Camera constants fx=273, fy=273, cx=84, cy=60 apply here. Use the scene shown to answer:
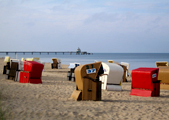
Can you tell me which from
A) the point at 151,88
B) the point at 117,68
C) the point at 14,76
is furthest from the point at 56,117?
the point at 14,76

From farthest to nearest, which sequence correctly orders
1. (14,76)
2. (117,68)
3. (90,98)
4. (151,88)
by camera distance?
(14,76) → (117,68) → (151,88) → (90,98)

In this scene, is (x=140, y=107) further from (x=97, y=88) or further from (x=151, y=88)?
(x=151, y=88)

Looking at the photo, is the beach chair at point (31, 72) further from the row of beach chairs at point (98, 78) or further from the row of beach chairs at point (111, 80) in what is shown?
the row of beach chairs at point (111, 80)

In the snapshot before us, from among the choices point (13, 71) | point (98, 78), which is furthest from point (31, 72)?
point (98, 78)

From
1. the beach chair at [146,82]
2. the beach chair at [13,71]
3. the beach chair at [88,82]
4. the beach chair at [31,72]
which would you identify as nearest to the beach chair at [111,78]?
the beach chair at [146,82]

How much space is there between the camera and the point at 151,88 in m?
10.1

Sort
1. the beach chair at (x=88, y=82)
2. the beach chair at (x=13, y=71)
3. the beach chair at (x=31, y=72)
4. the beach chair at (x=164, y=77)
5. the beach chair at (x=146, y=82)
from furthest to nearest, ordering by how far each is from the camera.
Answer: the beach chair at (x=13, y=71) < the beach chair at (x=31, y=72) < the beach chair at (x=164, y=77) < the beach chair at (x=146, y=82) < the beach chair at (x=88, y=82)

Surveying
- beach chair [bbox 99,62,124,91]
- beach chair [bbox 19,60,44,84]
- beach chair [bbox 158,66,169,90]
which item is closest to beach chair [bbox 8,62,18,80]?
beach chair [bbox 19,60,44,84]

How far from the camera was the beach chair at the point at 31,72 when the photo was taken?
41.7ft

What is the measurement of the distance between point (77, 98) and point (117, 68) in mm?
4117

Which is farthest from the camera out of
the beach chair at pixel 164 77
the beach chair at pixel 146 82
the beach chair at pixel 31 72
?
the beach chair at pixel 31 72

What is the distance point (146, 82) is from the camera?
10094 mm

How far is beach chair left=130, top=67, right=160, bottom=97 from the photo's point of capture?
32.9 ft

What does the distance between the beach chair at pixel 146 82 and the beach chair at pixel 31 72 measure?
479 centimetres
